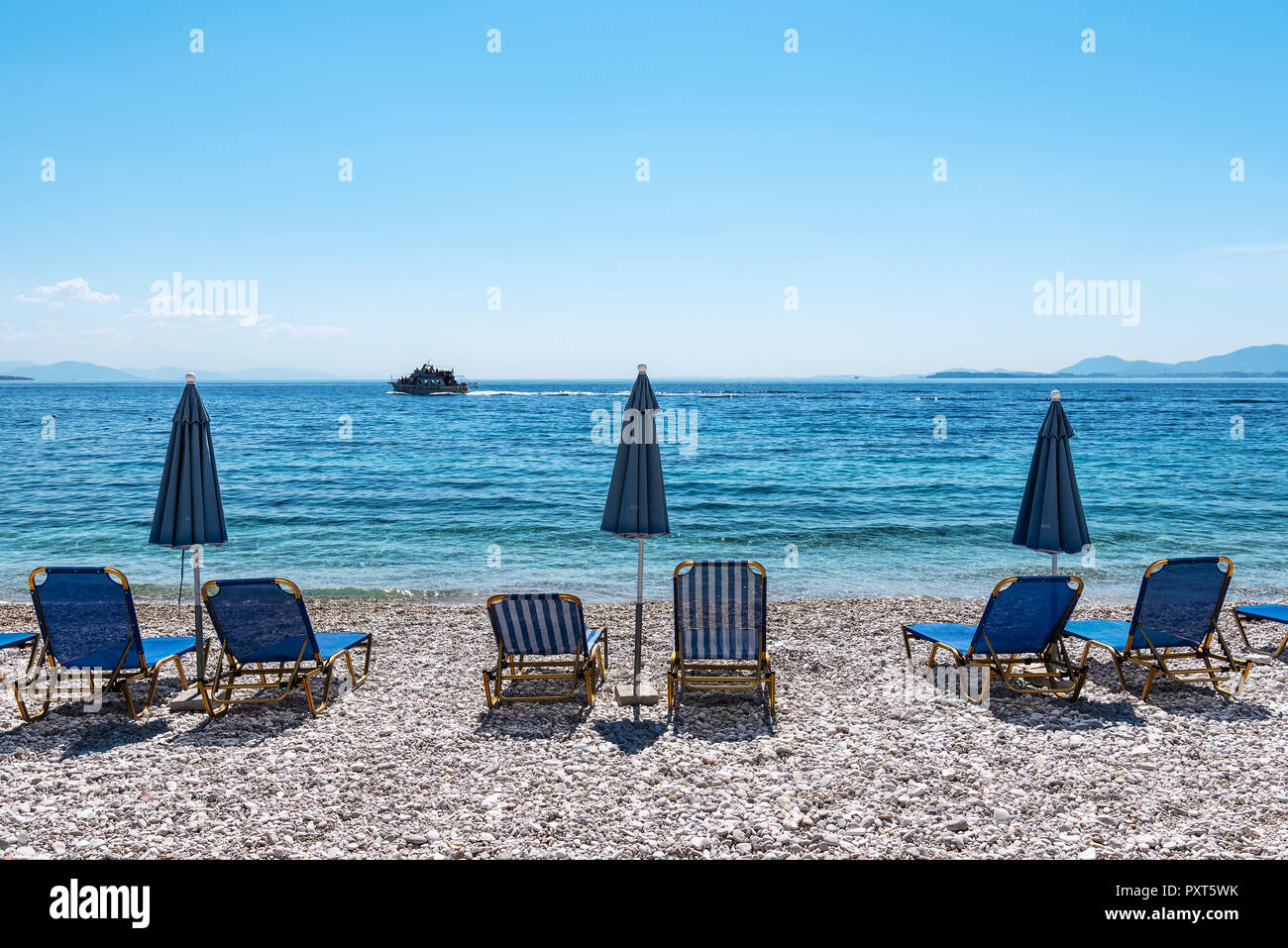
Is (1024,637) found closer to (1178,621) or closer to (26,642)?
(1178,621)

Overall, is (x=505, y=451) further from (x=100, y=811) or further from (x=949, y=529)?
(x=100, y=811)

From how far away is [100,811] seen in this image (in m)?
4.29

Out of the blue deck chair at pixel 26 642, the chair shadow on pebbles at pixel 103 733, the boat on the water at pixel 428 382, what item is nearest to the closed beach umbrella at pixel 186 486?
the chair shadow on pebbles at pixel 103 733

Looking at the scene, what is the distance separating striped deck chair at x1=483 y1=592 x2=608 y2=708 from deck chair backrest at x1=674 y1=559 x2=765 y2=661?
78cm

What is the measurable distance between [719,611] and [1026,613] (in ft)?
7.90

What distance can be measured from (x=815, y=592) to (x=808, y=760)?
692cm

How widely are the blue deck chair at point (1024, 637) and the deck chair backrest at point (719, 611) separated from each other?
1603 millimetres

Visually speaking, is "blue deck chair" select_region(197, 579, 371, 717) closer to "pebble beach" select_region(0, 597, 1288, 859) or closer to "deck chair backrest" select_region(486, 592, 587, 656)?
"pebble beach" select_region(0, 597, 1288, 859)

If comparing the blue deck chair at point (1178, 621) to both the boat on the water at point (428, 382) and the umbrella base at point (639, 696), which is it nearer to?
the umbrella base at point (639, 696)

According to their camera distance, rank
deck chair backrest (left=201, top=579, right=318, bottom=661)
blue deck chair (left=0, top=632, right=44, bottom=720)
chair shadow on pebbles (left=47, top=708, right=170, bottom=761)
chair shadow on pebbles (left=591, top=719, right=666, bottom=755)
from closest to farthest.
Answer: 1. chair shadow on pebbles (left=47, top=708, right=170, bottom=761)
2. chair shadow on pebbles (left=591, top=719, right=666, bottom=755)
3. deck chair backrest (left=201, top=579, right=318, bottom=661)
4. blue deck chair (left=0, top=632, right=44, bottom=720)

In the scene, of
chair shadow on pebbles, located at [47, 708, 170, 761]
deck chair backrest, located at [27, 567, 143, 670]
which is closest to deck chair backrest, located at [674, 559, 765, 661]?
chair shadow on pebbles, located at [47, 708, 170, 761]

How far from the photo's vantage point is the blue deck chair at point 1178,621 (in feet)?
20.0

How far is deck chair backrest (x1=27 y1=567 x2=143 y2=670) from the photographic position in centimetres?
580
